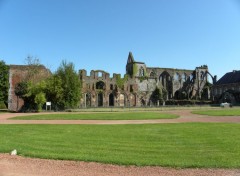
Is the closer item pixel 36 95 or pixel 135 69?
pixel 36 95

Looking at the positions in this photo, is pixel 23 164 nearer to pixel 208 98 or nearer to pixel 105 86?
pixel 105 86

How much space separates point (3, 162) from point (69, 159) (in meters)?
1.95

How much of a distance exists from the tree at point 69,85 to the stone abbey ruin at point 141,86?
645 inches

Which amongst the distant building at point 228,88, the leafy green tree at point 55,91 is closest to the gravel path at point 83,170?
the leafy green tree at point 55,91

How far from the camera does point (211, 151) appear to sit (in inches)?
398

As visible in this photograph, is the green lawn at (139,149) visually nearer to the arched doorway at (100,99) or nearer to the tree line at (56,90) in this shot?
the tree line at (56,90)

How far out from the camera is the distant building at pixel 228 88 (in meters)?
73.4

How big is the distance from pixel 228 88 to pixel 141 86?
75.8 feet

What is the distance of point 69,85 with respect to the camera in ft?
150

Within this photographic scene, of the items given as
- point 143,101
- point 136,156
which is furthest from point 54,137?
point 143,101

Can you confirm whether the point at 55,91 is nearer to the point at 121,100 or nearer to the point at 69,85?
the point at 69,85

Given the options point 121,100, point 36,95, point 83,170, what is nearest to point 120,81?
point 121,100

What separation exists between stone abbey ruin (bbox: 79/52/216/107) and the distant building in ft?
7.97

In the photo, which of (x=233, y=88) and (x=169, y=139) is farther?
(x=233, y=88)
